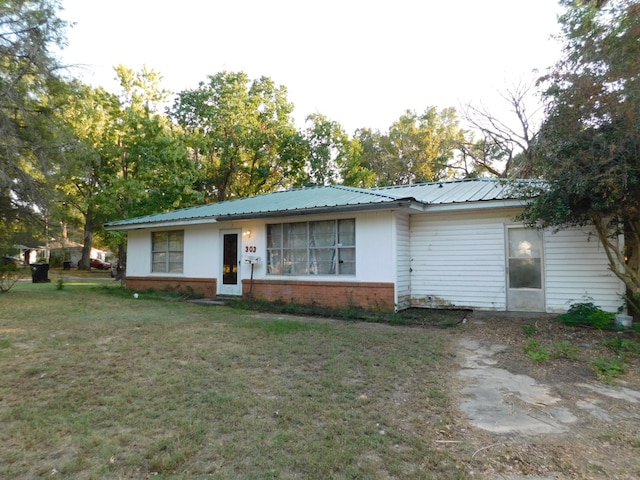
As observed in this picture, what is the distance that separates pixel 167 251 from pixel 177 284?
1.28 meters

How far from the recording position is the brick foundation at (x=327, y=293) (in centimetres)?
912

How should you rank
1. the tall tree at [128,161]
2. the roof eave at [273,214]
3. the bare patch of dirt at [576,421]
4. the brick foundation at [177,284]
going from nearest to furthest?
the bare patch of dirt at [576,421] < the roof eave at [273,214] < the brick foundation at [177,284] < the tall tree at [128,161]

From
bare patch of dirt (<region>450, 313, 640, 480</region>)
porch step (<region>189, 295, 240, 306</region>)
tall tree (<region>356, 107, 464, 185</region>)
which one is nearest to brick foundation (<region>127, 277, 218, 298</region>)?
porch step (<region>189, 295, 240, 306</region>)

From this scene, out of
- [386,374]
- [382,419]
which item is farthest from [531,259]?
[382,419]

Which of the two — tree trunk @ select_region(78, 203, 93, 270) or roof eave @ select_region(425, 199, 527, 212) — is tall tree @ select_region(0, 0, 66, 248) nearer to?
roof eave @ select_region(425, 199, 527, 212)

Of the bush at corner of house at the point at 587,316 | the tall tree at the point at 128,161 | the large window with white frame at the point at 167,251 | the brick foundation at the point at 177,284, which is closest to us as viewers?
the bush at corner of house at the point at 587,316

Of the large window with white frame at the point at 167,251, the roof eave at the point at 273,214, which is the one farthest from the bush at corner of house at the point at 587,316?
the large window with white frame at the point at 167,251

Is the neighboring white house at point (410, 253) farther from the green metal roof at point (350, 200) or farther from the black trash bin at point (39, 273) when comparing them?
the black trash bin at point (39, 273)

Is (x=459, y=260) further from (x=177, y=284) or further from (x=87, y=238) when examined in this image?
(x=87, y=238)

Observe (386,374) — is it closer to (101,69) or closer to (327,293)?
(327,293)

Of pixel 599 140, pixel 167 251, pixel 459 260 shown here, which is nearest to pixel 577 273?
pixel 459 260

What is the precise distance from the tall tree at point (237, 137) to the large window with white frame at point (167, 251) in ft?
35.8

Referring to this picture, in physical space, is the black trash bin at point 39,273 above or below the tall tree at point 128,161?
below

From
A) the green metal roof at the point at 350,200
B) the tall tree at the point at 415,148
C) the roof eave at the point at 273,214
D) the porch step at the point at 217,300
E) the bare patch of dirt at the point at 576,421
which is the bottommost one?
the bare patch of dirt at the point at 576,421
